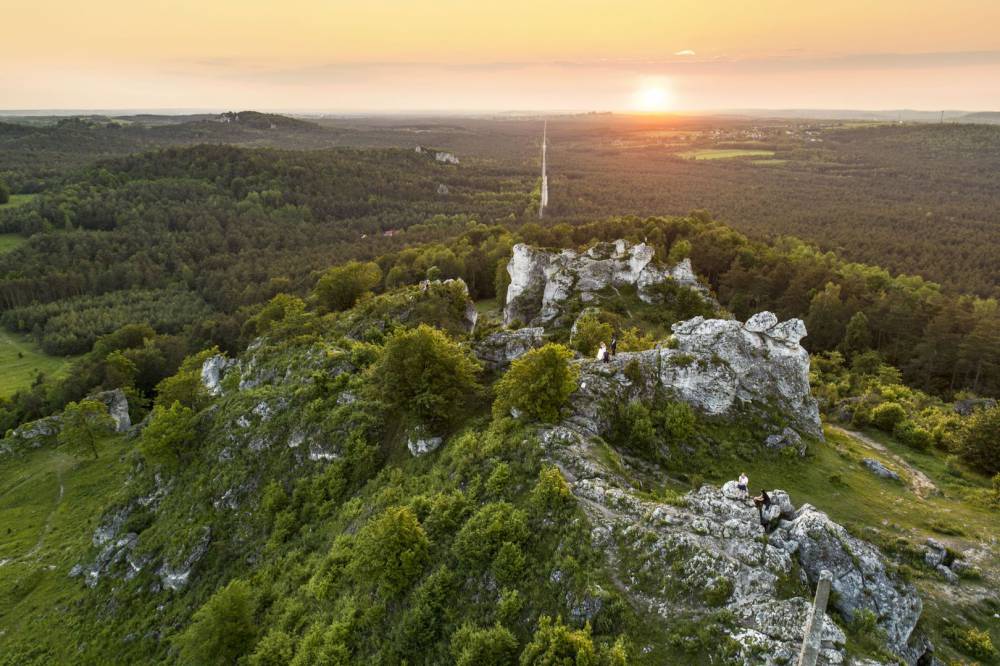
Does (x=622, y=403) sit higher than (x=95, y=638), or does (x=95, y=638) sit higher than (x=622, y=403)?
(x=622, y=403)

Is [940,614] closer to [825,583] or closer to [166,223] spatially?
[825,583]

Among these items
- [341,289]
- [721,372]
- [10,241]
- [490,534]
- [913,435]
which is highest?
[721,372]

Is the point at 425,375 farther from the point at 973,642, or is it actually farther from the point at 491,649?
the point at 973,642

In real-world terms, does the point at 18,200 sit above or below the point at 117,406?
above

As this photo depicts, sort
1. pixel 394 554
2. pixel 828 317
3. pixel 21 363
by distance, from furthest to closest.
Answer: pixel 21 363 → pixel 828 317 → pixel 394 554

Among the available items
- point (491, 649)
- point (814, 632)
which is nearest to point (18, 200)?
point (491, 649)

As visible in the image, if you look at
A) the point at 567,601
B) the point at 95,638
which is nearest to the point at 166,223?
the point at 95,638
